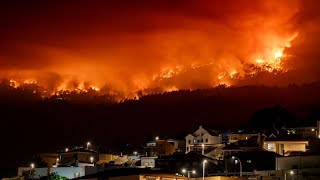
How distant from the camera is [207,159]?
238 feet

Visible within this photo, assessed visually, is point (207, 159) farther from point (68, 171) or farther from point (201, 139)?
point (201, 139)

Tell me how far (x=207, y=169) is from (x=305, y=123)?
86.0 feet

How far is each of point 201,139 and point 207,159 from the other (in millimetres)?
17220

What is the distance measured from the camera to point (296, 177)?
59250 millimetres

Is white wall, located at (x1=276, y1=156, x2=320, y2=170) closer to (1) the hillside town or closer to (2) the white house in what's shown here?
(1) the hillside town

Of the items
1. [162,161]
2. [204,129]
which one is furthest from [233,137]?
[162,161]

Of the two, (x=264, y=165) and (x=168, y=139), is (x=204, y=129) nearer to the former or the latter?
(x=168, y=139)

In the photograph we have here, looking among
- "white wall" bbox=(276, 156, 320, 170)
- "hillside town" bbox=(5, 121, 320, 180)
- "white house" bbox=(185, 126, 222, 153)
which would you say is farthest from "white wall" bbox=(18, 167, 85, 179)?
"white wall" bbox=(276, 156, 320, 170)

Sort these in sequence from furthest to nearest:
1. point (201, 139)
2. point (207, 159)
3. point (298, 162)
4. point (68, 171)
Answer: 1. point (201, 139)
2. point (68, 171)
3. point (207, 159)
4. point (298, 162)

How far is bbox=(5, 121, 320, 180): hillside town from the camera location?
59.9m

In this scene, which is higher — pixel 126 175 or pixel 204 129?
pixel 204 129

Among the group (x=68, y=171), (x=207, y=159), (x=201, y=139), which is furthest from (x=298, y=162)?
(x=201, y=139)

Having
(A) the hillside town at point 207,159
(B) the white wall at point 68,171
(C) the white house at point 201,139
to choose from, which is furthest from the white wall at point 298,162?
(C) the white house at point 201,139

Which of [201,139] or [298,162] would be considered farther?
[201,139]
